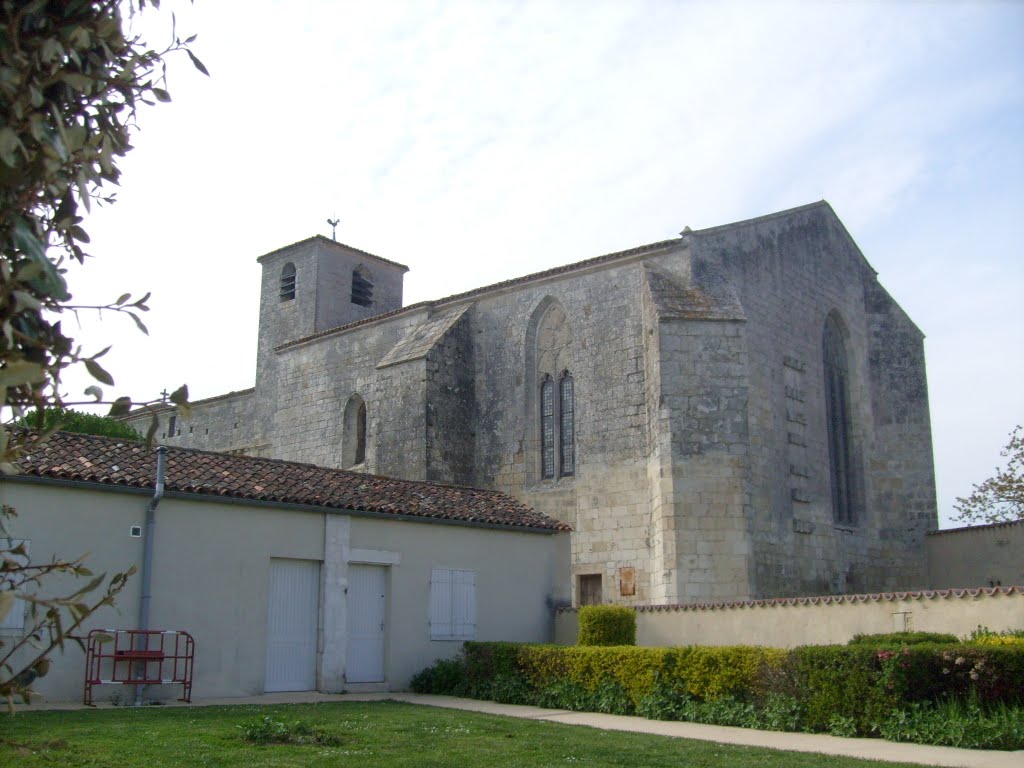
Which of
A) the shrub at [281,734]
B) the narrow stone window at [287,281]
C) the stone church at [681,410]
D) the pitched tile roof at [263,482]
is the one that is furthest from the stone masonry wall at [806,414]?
the narrow stone window at [287,281]

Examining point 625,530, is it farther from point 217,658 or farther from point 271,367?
point 271,367

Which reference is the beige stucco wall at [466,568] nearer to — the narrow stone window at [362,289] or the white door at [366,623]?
the white door at [366,623]

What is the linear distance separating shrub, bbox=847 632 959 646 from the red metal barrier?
27.3 feet

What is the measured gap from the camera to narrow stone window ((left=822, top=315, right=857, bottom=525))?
73.9 feet

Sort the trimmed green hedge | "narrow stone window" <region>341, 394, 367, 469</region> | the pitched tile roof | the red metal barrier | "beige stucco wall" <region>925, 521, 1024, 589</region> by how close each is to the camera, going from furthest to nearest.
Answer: "narrow stone window" <region>341, 394, 367, 469</region>
"beige stucco wall" <region>925, 521, 1024, 589</region>
the pitched tile roof
the red metal barrier
the trimmed green hedge

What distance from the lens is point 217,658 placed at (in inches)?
522

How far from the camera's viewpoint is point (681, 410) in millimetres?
18438

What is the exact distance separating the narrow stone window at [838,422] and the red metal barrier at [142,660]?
14.8 m

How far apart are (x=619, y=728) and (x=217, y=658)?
5.64 meters

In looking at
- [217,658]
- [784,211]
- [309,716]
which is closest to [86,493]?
[217,658]

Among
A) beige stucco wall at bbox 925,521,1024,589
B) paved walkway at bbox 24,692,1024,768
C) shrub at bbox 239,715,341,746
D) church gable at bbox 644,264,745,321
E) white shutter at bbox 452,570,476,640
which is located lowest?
paved walkway at bbox 24,692,1024,768

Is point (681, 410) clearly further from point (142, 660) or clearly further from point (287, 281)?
point (287, 281)

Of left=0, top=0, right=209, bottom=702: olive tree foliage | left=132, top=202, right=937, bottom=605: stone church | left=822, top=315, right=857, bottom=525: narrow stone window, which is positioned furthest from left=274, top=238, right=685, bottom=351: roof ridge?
left=0, top=0, right=209, bottom=702: olive tree foliage

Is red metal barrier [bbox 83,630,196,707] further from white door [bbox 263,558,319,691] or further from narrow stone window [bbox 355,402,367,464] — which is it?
narrow stone window [bbox 355,402,367,464]
